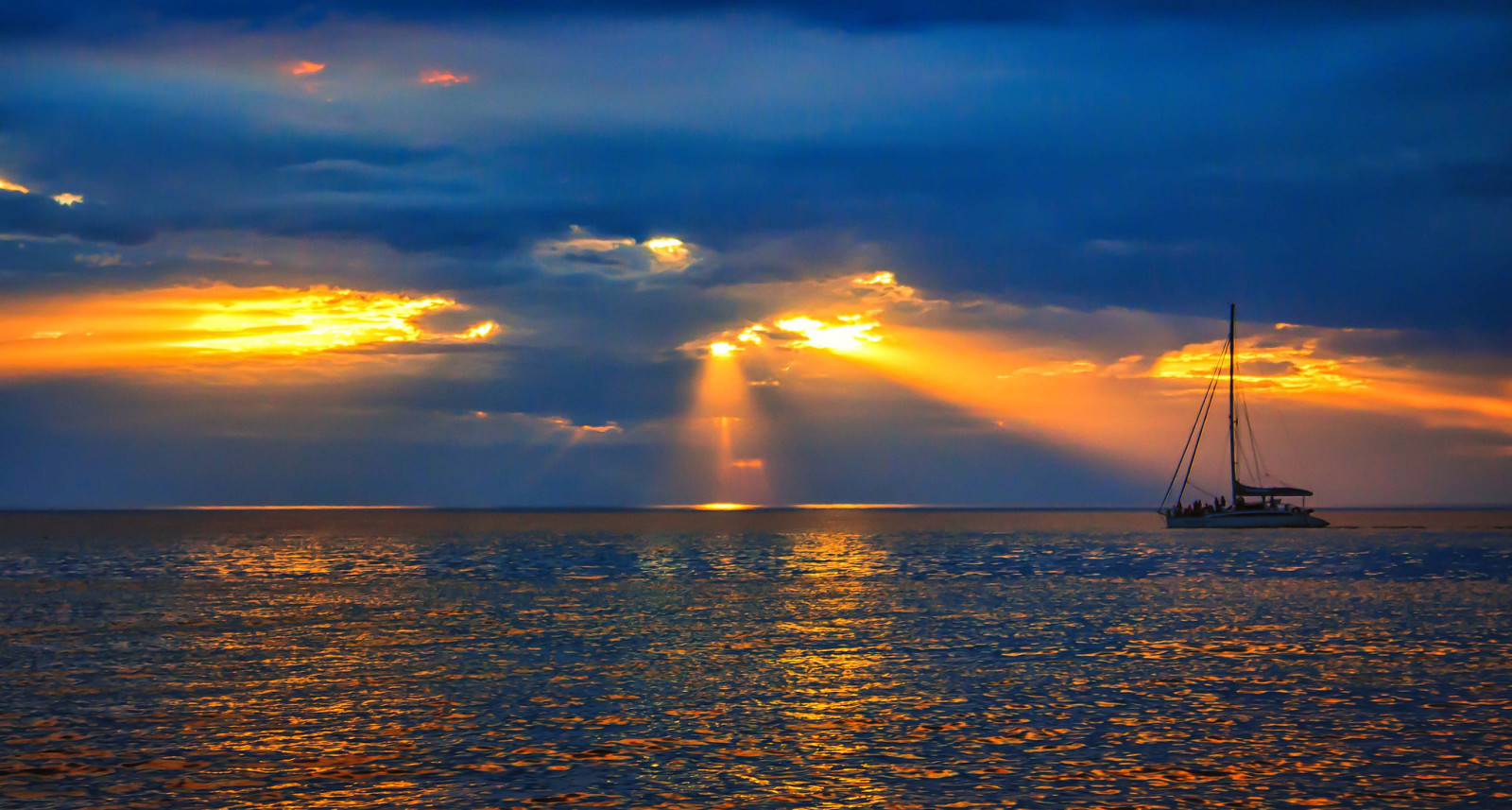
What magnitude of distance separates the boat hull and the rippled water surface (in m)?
99.3

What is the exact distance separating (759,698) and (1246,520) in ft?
494

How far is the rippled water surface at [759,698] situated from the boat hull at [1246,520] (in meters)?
99.3

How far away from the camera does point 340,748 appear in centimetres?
2425

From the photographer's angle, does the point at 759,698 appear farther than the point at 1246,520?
No

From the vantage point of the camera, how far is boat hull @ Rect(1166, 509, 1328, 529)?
165m

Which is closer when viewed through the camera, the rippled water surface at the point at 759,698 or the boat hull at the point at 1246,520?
the rippled water surface at the point at 759,698

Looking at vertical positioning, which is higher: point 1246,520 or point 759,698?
point 1246,520

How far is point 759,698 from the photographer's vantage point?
30.5 m

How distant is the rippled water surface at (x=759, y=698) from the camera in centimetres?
2111

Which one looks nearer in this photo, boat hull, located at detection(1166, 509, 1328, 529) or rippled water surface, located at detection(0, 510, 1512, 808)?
rippled water surface, located at detection(0, 510, 1512, 808)

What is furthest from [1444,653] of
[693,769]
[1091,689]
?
[693,769]

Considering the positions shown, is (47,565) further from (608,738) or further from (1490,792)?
(1490,792)

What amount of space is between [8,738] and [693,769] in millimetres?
14484

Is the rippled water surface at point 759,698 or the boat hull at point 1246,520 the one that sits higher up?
the boat hull at point 1246,520
